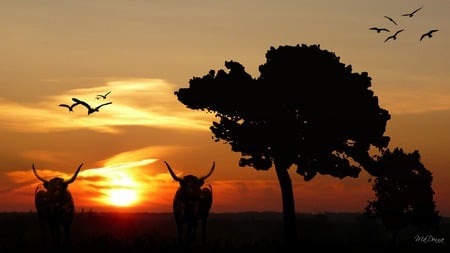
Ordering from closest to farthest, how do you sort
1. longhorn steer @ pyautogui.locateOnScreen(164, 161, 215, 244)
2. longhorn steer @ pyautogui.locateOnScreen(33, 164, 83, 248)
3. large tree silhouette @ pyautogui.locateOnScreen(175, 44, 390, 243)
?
longhorn steer @ pyautogui.locateOnScreen(33, 164, 83, 248), longhorn steer @ pyautogui.locateOnScreen(164, 161, 215, 244), large tree silhouette @ pyautogui.locateOnScreen(175, 44, 390, 243)

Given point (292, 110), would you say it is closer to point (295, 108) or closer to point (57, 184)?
point (295, 108)

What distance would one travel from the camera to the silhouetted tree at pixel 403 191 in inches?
2415

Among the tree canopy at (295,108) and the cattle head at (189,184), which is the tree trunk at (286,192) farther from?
the cattle head at (189,184)

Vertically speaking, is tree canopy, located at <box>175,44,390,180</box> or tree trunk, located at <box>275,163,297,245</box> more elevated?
tree canopy, located at <box>175,44,390,180</box>

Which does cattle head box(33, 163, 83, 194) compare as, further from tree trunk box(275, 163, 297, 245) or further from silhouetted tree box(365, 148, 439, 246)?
silhouetted tree box(365, 148, 439, 246)

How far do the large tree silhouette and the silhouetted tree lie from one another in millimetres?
8490

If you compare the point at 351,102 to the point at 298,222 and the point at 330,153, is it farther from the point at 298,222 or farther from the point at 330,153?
the point at 298,222

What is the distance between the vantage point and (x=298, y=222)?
89.9 m

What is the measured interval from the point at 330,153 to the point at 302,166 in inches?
84.3

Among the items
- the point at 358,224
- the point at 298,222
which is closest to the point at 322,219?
the point at 298,222

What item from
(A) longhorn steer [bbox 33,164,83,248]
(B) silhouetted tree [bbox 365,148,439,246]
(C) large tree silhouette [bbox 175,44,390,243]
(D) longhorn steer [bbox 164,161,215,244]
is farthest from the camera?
(B) silhouetted tree [bbox 365,148,439,246]

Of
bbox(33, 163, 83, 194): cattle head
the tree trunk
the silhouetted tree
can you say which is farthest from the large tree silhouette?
bbox(33, 163, 83, 194): cattle head

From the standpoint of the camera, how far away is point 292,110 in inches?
2078

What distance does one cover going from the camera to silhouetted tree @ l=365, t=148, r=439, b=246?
61344mm
